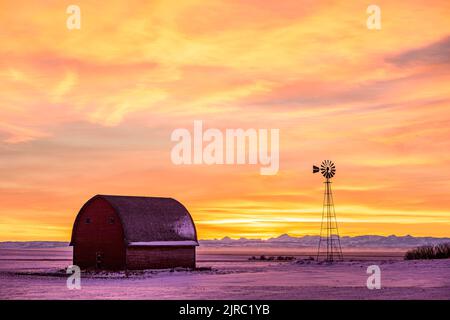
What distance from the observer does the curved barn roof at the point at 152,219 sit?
186ft

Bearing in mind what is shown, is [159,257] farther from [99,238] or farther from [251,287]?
[251,287]

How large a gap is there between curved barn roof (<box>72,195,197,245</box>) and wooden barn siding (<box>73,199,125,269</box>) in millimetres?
651

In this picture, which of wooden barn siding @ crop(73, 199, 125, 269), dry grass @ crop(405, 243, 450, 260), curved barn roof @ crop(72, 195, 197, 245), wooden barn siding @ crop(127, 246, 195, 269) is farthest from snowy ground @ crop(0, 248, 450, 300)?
dry grass @ crop(405, 243, 450, 260)

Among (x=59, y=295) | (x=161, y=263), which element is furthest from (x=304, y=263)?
(x=59, y=295)

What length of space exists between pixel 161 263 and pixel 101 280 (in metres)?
11.4

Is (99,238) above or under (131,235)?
under

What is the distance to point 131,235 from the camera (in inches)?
2219

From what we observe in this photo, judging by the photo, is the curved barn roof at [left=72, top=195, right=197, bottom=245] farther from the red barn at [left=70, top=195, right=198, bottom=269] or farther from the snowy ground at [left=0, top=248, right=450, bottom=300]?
the snowy ground at [left=0, top=248, right=450, bottom=300]

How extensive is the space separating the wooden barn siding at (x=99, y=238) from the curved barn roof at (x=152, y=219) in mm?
651

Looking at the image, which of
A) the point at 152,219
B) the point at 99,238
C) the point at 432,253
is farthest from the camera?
the point at 432,253

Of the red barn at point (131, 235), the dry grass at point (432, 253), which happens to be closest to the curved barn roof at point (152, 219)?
the red barn at point (131, 235)

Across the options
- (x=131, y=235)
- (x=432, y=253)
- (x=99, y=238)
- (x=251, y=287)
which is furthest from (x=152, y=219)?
(x=432, y=253)

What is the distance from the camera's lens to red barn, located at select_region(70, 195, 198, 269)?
185 ft

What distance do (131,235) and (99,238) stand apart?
3566 millimetres
